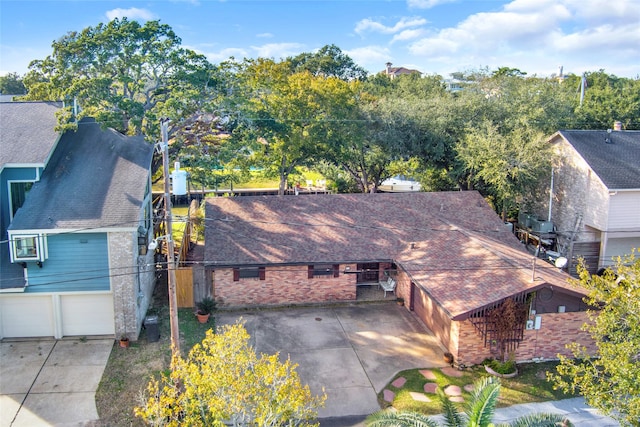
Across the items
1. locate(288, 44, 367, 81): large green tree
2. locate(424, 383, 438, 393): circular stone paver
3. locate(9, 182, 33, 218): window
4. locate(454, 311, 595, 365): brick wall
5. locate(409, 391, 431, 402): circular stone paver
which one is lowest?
locate(409, 391, 431, 402): circular stone paver

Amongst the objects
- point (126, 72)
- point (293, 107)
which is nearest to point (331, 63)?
point (293, 107)

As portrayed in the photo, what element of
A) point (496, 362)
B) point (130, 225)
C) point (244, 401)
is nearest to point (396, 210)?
point (496, 362)

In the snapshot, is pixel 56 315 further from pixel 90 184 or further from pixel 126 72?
pixel 126 72

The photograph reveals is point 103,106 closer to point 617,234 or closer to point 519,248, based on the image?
point 519,248

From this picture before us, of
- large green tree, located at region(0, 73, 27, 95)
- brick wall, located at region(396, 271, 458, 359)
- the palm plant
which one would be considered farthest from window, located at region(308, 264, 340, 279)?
large green tree, located at region(0, 73, 27, 95)

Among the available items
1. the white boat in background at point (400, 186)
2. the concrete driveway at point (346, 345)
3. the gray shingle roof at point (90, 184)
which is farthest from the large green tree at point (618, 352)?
the white boat in background at point (400, 186)

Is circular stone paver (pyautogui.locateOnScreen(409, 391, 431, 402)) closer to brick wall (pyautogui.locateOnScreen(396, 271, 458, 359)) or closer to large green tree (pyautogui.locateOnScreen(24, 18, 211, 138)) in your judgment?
brick wall (pyautogui.locateOnScreen(396, 271, 458, 359))
